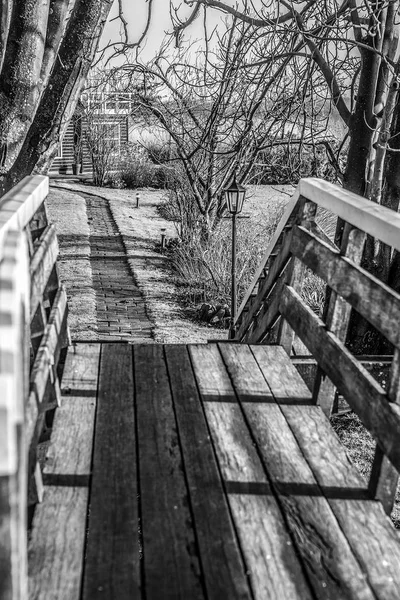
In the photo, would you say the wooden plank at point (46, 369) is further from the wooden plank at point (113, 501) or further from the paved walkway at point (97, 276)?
the paved walkway at point (97, 276)

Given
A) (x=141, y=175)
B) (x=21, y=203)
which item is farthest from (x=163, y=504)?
(x=141, y=175)

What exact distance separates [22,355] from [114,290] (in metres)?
12.5

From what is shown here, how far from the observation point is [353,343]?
7.60 m

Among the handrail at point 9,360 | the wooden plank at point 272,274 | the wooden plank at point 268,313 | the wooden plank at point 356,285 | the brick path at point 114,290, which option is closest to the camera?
the handrail at point 9,360

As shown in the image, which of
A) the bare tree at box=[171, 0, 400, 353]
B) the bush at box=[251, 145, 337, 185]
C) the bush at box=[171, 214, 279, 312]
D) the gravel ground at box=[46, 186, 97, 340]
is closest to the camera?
the bare tree at box=[171, 0, 400, 353]

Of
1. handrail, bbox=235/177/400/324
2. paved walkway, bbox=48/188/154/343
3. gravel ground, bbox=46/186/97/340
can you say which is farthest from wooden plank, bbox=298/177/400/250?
gravel ground, bbox=46/186/97/340

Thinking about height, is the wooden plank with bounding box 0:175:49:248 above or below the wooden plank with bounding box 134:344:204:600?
above

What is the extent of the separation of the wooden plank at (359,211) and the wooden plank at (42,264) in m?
1.27

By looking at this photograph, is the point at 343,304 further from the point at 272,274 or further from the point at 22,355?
the point at 22,355

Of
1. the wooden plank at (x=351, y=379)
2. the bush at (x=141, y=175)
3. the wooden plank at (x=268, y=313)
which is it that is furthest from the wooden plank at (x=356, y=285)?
the bush at (x=141, y=175)

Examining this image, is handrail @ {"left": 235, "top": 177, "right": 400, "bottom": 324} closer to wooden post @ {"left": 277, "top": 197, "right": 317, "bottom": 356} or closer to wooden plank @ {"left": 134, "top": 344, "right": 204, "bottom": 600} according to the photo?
wooden post @ {"left": 277, "top": 197, "right": 317, "bottom": 356}

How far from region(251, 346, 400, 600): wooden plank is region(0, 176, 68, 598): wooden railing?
1.08 m

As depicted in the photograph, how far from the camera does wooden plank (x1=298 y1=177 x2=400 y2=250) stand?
7.60ft

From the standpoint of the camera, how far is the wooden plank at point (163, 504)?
206 cm
